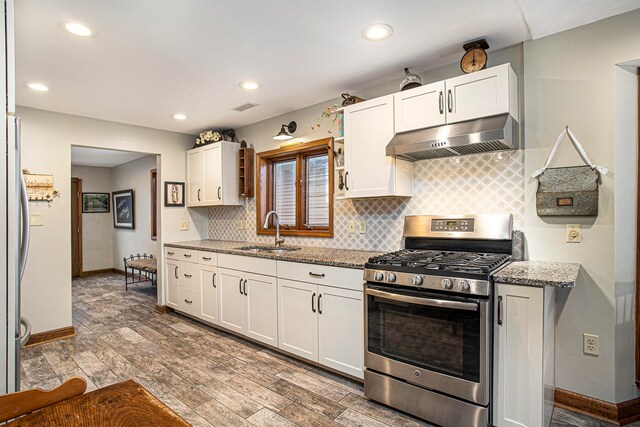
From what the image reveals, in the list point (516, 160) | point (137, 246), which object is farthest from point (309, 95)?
point (137, 246)

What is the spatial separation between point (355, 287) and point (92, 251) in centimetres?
715

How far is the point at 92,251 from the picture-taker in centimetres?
750

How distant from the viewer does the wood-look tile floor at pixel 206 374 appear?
2178mm

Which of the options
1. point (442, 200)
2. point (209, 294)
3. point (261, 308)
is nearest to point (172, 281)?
point (209, 294)

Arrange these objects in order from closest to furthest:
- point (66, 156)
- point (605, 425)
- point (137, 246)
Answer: point (605, 425)
point (66, 156)
point (137, 246)

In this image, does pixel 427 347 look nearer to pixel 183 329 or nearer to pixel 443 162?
pixel 443 162

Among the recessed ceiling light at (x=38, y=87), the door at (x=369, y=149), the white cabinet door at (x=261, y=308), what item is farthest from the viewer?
the white cabinet door at (x=261, y=308)

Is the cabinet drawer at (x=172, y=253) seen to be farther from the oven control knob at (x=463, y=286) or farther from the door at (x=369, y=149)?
the oven control knob at (x=463, y=286)

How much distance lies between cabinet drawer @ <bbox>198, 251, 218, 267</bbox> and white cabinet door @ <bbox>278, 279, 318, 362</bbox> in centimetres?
104

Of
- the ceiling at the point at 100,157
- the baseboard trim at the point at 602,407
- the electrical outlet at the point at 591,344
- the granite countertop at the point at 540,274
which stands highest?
the ceiling at the point at 100,157

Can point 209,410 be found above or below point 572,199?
below

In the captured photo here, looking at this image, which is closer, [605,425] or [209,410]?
[605,425]

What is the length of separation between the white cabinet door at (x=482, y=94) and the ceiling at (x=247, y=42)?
267mm

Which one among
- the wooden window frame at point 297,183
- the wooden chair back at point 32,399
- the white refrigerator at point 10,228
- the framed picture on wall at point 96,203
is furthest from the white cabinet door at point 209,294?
the framed picture on wall at point 96,203
